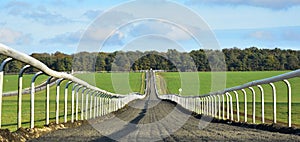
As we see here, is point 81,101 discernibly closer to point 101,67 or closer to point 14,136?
point 14,136

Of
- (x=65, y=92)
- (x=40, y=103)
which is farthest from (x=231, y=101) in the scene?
(x=40, y=103)

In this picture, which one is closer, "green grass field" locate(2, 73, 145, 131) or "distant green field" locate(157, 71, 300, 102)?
"green grass field" locate(2, 73, 145, 131)

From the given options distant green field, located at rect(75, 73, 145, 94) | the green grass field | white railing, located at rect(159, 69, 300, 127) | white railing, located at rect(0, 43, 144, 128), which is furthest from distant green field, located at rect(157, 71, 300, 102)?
white railing, located at rect(0, 43, 144, 128)

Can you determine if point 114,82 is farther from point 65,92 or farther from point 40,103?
point 65,92

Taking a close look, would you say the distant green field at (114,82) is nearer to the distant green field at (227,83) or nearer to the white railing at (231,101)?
the distant green field at (227,83)

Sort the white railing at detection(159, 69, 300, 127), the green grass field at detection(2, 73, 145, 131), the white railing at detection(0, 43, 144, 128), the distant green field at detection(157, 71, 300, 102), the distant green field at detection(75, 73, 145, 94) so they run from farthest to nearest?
the distant green field at detection(75, 73, 145, 94) < the distant green field at detection(157, 71, 300, 102) < the green grass field at detection(2, 73, 145, 131) < the white railing at detection(159, 69, 300, 127) < the white railing at detection(0, 43, 144, 128)

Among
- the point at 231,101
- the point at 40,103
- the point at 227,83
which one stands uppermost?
the point at 231,101

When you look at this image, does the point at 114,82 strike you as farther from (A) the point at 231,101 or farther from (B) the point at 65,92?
(B) the point at 65,92

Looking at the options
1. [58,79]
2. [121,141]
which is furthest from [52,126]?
[121,141]

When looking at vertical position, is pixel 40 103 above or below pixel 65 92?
below

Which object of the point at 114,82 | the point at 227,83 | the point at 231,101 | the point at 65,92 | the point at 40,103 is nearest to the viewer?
the point at 65,92

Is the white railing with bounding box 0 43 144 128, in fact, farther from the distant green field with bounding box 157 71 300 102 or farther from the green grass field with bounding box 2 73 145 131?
the distant green field with bounding box 157 71 300 102

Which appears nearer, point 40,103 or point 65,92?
point 65,92

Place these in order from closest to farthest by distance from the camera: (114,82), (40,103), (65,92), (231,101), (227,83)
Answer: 1. (65,92)
2. (231,101)
3. (40,103)
4. (114,82)
5. (227,83)
